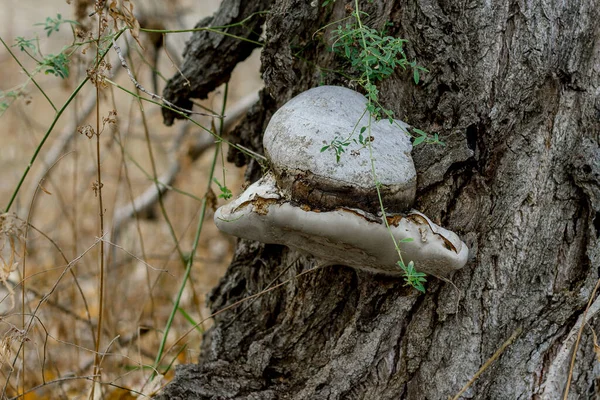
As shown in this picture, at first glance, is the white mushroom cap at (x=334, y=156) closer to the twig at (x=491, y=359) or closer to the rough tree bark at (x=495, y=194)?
the rough tree bark at (x=495, y=194)

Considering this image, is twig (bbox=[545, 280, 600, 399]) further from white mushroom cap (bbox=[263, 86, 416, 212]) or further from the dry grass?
the dry grass

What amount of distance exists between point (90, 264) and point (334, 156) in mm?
3297

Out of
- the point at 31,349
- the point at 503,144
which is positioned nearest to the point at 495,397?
the point at 503,144

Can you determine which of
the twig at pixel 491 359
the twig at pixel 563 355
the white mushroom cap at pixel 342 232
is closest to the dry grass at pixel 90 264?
the white mushroom cap at pixel 342 232

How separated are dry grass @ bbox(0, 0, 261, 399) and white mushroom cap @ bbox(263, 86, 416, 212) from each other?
23 cm

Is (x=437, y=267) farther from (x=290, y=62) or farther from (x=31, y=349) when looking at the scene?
(x=31, y=349)

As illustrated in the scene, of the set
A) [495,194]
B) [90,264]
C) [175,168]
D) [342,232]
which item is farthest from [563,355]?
[90,264]

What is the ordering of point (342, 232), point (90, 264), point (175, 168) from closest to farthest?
1. point (342, 232)
2. point (175, 168)
3. point (90, 264)

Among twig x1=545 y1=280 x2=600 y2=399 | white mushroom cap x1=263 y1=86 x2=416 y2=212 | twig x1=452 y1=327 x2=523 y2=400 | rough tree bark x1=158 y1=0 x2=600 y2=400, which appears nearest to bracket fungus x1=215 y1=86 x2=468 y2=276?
white mushroom cap x1=263 y1=86 x2=416 y2=212

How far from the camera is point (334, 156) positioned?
150 centimetres

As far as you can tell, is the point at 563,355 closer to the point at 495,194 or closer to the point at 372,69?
the point at 495,194

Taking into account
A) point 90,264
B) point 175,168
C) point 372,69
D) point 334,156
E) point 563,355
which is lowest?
point 563,355

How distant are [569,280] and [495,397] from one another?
1.29 ft

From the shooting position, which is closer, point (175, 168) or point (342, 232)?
point (342, 232)
